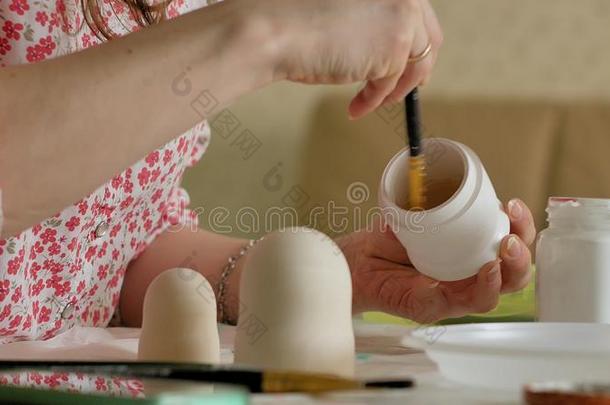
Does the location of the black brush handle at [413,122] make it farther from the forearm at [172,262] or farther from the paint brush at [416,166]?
the forearm at [172,262]

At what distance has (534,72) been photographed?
2.28m

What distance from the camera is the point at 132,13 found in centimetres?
97

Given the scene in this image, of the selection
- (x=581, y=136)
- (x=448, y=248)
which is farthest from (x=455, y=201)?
(x=581, y=136)

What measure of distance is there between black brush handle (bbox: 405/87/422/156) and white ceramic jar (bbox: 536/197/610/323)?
109 mm

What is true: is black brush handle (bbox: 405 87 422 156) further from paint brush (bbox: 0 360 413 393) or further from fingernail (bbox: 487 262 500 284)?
paint brush (bbox: 0 360 413 393)

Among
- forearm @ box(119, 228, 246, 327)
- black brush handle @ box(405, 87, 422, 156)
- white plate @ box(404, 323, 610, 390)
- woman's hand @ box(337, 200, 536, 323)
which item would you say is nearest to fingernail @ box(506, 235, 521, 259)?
woman's hand @ box(337, 200, 536, 323)

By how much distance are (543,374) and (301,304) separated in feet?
0.43

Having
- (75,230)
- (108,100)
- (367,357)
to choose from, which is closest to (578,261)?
(367,357)

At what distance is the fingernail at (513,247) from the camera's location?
797 mm

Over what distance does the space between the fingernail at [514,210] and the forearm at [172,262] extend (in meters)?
0.33

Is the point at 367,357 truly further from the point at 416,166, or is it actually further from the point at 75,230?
the point at 75,230

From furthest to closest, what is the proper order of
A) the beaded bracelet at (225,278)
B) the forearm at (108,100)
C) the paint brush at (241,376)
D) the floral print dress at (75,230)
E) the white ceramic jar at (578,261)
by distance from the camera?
the beaded bracelet at (225,278)
the floral print dress at (75,230)
the white ceramic jar at (578,261)
the forearm at (108,100)
the paint brush at (241,376)

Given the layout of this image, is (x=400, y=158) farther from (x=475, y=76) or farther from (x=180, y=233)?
(x=475, y=76)

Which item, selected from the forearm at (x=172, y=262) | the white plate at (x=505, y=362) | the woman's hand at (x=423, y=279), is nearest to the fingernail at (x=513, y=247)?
the woman's hand at (x=423, y=279)
